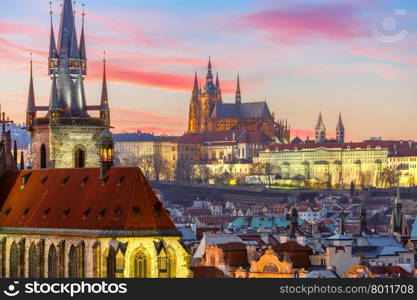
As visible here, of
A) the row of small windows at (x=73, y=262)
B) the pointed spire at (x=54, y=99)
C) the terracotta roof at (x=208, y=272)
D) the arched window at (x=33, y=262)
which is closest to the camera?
the row of small windows at (x=73, y=262)

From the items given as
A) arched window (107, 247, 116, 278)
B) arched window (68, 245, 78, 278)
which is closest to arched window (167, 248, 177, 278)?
arched window (107, 247, 116, 278)

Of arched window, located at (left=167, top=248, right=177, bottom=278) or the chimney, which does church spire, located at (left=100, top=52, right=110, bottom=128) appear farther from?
arched window, located at (left=167, top=248, right=177, bottom=278)

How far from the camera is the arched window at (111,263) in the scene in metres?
63.3

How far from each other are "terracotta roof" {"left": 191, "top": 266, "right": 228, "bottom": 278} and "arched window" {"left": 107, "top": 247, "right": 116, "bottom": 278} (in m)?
14.7

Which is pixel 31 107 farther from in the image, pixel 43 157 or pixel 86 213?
pixel 86 213

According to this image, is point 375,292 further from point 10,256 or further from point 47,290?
point 10,256

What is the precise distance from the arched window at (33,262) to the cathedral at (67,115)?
10.1m

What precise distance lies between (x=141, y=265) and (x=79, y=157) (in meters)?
17.0

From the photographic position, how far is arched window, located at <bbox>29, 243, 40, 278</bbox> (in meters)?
68.8

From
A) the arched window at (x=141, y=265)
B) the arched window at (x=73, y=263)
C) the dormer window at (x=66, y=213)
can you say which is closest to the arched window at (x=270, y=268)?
the dormer window at (x=66, y=213)

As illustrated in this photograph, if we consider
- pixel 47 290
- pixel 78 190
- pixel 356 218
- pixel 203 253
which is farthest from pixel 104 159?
pixel 356 218

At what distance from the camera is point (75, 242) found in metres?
66.0

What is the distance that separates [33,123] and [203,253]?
21.4 m

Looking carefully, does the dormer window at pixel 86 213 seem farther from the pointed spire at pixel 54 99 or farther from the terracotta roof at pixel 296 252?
the terracotta roof at pixel 296 252
